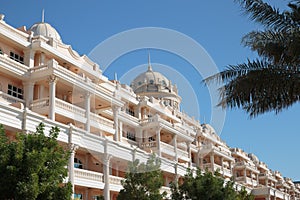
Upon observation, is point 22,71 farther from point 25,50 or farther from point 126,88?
point 126,88

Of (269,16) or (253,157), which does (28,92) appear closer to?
(269,16)

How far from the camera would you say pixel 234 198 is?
110 feet

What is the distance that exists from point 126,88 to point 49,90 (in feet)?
59.8

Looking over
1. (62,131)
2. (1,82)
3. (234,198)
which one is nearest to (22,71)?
(1,82)

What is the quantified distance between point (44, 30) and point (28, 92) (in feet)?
28.7

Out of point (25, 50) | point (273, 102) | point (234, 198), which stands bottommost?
point (234, 198)

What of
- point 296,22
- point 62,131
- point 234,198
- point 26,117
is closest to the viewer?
point 296,22

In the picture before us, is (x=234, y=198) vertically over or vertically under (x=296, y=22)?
under

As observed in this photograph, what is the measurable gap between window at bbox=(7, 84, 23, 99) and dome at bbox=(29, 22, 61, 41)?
7.46 m

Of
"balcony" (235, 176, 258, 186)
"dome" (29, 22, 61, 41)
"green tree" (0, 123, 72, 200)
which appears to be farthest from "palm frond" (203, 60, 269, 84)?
"balcony" (235, 176, 258, 186)

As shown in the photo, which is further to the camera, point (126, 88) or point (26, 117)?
point (126, 88)

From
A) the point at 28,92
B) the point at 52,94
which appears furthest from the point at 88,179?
the point at 28,92

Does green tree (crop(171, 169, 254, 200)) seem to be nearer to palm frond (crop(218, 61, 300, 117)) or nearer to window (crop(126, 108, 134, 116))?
palm frond (crop(218, 61, 300, 117))

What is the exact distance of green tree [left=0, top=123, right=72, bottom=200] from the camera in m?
16.0
